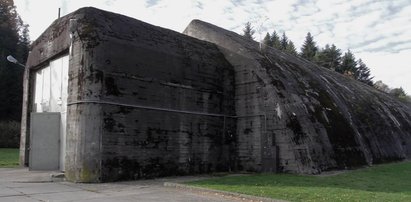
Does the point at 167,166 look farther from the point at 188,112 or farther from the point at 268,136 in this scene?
the point at 268,136

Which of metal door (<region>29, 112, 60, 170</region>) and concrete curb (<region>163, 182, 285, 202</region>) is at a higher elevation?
metal door (<region>29, 112, 60, 170</region>)

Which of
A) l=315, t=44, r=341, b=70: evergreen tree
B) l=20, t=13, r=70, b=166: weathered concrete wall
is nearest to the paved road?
l=20, t=13, r=70, b=166: weathered concrete wall

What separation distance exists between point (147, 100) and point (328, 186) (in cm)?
754

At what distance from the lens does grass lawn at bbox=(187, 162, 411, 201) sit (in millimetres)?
12047

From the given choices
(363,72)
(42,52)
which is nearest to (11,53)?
(42,52)

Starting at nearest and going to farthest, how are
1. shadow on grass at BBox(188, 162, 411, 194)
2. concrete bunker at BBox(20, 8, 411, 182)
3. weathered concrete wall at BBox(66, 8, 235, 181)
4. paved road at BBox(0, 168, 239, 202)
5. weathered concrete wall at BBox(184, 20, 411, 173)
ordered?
1. paved road at BBox(0, 168, 239, 202)
2. shadow on grass at BBox(188, 162, 411, 194)
3. weathered concrete wall at BBox(66, 8, 235, 181)
4. concrete bunker at BBox(20, 8, 411, 182)
5. weathered concrete wall at BBox(184, 20, 411, 173)

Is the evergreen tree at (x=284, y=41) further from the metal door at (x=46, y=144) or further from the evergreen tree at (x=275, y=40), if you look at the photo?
the metal door at (x=46, y=144)

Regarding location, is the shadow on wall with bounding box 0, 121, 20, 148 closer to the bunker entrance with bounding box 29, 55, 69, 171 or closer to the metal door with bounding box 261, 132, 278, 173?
the bunker entrance with bounding box 29, 55, 69, 171

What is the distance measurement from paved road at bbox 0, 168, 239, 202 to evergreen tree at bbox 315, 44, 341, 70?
68.4 metres

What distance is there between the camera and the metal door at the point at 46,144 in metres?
19.4

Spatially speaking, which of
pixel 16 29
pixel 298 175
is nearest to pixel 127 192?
pixel 298 175

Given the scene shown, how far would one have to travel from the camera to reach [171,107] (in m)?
18.7

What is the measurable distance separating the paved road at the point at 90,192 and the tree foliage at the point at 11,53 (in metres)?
45.6

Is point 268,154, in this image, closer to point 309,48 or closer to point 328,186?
point 328,186
